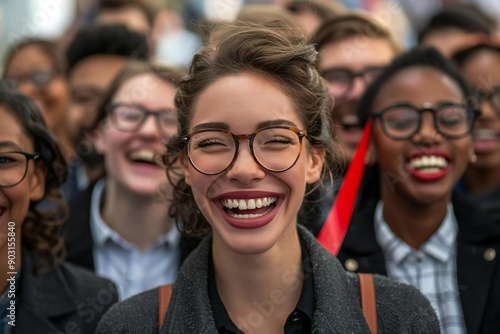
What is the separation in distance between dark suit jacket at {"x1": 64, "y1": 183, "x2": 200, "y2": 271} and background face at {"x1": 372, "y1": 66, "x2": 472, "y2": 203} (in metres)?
1.06

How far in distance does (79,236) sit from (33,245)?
27.1 inches

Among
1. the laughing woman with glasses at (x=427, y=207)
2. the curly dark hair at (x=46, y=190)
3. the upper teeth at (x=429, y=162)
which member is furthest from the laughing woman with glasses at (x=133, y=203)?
the upper teeth at (x=429, y=162)

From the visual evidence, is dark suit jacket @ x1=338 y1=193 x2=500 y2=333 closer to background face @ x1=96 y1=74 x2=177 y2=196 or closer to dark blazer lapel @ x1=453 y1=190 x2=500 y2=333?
dark blazer lapel @ x1=453 y1=190 x2=500 y2=333

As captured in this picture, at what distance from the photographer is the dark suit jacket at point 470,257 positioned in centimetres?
379

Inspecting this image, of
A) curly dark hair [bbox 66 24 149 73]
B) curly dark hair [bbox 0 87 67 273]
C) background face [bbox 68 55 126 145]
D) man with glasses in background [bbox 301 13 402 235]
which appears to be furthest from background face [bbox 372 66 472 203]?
curly dark hair [bbox 66 24 149 73]

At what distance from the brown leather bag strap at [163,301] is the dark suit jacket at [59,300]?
560 mm

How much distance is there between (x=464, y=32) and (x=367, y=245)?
119 inches

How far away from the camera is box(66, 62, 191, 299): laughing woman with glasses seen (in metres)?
4.48

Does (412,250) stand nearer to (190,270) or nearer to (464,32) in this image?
(190,270)

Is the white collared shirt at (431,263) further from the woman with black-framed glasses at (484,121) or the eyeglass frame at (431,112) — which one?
the woman with black-framed glasses at (484,121)

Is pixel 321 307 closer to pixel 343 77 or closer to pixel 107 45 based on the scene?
pixel 343 77

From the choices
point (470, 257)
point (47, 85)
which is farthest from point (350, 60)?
point (47, 85)

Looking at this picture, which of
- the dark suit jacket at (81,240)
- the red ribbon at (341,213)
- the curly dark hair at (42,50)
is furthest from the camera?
the curly dark hair at (42,50)

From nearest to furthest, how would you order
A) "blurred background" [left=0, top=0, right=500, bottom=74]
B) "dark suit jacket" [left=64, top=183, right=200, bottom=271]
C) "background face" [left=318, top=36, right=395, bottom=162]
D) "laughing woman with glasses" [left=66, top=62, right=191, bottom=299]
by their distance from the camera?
"dark suit jacket" [left=64, top=183, right=200, bottom=271], "laughing woman with glasses" [left=66, top=62, right=191, bottom=299], "background face" [left=318, top=36, right=395, bottom=162], "blurred background" [left=0, top=0, right=500, bottom=74]
